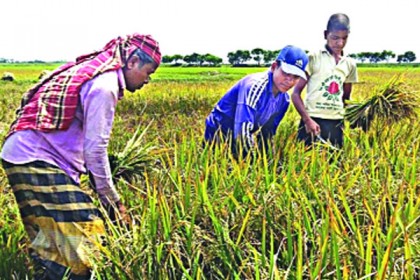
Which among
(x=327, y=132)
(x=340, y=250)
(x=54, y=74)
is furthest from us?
(x=327, y=132)

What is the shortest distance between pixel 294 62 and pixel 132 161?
1167mm

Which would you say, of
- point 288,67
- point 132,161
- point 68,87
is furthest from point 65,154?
point 288,67

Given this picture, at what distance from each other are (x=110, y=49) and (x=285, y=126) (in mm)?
2378

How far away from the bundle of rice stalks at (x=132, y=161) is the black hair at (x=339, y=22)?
1486mm

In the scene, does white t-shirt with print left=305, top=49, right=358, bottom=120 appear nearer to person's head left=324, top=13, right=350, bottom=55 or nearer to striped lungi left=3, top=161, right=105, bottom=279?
person's head left=324, top=13, right=350, bottom=55

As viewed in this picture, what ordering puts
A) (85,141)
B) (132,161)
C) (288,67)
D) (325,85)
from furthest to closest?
(325,85) < (132,161) < (288,67) < (85,141)

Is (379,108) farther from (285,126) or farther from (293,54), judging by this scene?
(293,54)

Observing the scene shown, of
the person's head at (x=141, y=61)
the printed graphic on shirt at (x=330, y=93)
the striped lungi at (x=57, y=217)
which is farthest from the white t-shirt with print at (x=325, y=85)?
the striped lungi at (x=57, y=217)

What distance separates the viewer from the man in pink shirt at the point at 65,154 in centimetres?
214

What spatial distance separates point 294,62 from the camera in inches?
111

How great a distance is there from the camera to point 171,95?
11.0m

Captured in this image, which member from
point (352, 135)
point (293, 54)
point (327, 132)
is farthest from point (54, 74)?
→ point (352, 135)

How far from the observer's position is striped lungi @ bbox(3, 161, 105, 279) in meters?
2.17

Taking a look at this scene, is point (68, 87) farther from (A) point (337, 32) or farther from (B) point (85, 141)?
(A) point (337, 32)
